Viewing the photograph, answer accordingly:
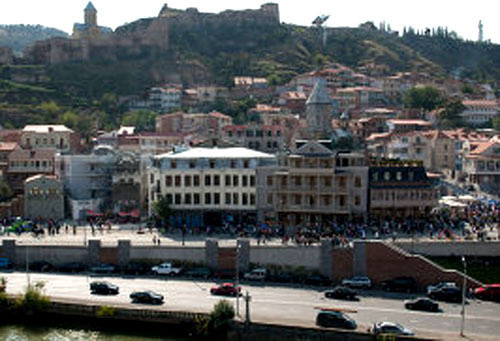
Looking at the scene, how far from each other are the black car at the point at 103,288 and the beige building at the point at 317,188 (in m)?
15.5

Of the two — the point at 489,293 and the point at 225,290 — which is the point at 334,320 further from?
the point at 489,293

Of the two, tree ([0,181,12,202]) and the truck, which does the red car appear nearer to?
the truck

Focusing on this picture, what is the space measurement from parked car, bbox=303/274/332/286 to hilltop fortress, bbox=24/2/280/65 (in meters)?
98.4

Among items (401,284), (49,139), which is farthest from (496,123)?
(401,284)

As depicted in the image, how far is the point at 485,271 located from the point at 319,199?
12.7 metres

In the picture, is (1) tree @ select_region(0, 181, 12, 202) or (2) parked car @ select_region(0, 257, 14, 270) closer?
(2) parked car @ select_region(0, 257, 14, 270)

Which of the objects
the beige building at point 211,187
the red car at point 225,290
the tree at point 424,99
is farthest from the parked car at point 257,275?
the tree at point 424,99

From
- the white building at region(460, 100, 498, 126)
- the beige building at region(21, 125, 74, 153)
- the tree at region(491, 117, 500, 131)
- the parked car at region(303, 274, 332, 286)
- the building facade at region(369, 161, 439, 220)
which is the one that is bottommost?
the parked car at region(303, 274, 332, 286)

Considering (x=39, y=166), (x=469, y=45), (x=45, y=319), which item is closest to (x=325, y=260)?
(x=45, y=319)

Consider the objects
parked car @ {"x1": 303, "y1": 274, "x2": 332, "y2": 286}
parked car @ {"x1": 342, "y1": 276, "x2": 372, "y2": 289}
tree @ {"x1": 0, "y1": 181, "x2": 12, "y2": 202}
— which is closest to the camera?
parked car @ {"x1": 342, "y1": 276, "x2": 372, "y2": 289}

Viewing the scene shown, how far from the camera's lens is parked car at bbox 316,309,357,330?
34.4m

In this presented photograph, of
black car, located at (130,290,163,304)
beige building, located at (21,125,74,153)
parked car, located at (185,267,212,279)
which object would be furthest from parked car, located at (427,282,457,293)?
beige building, located at (21,125,74,153)

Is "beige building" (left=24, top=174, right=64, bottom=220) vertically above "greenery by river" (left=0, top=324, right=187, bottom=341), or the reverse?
"beige building" (left=24, top=174, right=64, bottom=220)

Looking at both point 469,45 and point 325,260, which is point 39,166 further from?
point 469,45
